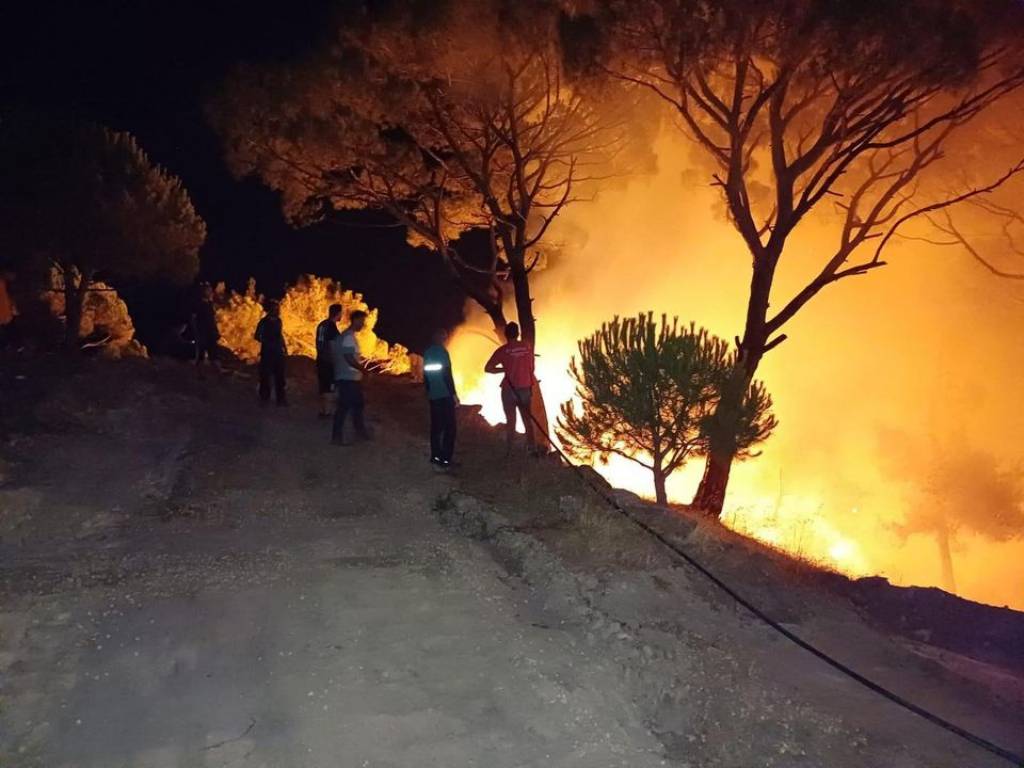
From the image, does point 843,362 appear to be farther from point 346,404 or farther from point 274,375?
point 346,404

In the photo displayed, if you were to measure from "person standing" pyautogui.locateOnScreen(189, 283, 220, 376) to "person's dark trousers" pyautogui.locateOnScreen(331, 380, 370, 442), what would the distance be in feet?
13.9

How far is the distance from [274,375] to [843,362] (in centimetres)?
2203

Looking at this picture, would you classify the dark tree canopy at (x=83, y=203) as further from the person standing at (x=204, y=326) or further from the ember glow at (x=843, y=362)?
the ember glow at (x=843, y=362)

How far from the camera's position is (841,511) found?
2912cm

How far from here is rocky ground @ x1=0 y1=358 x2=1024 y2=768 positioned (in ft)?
15.3

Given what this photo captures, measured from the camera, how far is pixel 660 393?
11.1m

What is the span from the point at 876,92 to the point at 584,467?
7.49 m

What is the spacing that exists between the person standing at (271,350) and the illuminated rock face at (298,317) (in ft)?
51.5

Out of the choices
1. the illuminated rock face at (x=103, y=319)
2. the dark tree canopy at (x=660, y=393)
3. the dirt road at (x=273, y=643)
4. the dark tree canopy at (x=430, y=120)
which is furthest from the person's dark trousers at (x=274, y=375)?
the illuminated rock face at (x=103, y=319)

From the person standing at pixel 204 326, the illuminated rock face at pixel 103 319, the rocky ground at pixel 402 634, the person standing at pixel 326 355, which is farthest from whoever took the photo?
the illuminated rock face at pixel 103 319

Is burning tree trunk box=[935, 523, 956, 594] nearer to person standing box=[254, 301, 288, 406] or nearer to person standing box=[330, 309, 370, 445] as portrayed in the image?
person standing box=[254, 301, 288, 406]

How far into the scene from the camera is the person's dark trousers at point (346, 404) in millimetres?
10867

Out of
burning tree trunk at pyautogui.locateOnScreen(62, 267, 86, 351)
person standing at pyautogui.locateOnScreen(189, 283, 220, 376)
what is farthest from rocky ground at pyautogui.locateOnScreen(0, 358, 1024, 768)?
burning tree trunk at pyautogui.locateOnScreen(62, 267, 86, 351)

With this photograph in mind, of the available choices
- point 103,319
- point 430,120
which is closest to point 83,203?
point 103,319
